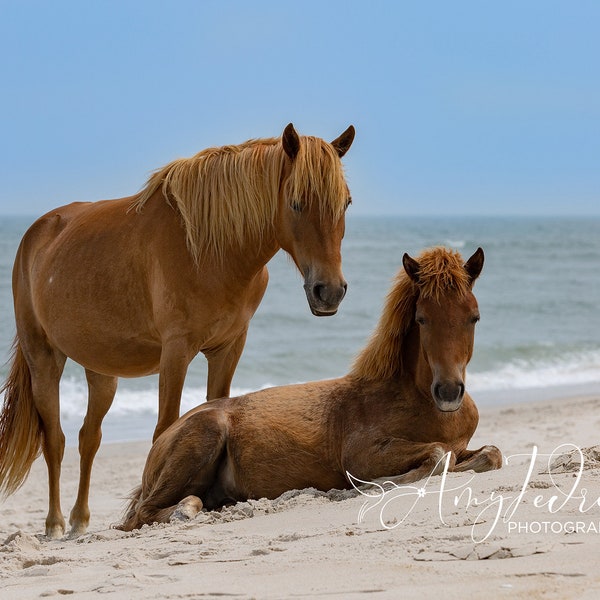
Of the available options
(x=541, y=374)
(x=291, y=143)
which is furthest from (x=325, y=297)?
(x=541, y=374)

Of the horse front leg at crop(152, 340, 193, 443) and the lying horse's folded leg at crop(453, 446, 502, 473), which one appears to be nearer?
the lying horse's folded leg at crop(453, 446, 502, 473)

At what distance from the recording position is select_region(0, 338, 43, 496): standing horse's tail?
5.80m

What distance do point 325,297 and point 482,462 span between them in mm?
1021

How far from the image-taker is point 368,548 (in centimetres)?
322

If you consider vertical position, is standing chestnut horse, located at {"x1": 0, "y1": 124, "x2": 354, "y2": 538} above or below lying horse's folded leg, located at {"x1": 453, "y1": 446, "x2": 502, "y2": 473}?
above

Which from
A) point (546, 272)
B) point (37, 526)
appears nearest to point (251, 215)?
point (37, 526)

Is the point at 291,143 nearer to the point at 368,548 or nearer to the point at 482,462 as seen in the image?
the point at 482,462

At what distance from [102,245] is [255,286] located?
90 cm

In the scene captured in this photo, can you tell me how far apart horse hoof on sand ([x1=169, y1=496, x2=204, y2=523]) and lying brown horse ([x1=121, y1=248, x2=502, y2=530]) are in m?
0.01

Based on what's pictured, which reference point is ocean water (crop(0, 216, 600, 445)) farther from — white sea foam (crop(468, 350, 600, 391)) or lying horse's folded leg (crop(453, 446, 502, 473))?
lying horse's folded leg (crop(453, 446, 502, 473))

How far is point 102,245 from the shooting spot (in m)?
5.29

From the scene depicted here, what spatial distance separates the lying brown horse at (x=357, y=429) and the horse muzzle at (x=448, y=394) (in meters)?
0.06

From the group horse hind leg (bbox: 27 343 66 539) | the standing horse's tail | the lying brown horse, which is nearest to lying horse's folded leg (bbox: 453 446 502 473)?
the lying brown horse

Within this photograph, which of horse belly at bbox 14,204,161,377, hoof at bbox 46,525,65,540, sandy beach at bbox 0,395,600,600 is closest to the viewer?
sandy beach at bbox 0,395,600,600
